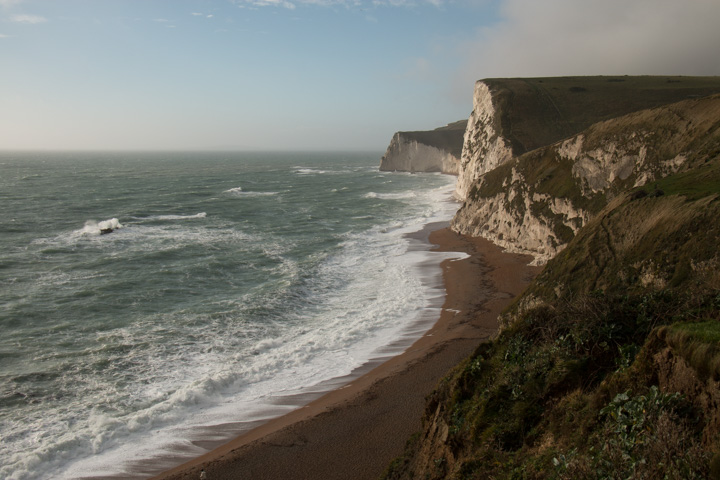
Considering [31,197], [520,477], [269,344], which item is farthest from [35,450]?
[31,197]

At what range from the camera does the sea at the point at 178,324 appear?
14969mm

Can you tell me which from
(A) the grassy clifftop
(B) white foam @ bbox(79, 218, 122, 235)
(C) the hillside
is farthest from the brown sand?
(B) white foam @ bbox(79, 218, 122, 235)

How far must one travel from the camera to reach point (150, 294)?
28031 millimetres

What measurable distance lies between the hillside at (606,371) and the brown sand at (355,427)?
9.91 feet

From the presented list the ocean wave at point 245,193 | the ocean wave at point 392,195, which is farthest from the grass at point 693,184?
the ocean wave at point 245,193

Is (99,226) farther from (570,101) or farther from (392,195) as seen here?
(570,101)

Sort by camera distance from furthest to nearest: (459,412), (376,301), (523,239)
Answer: (523,239) < (376,301) < (459,412)

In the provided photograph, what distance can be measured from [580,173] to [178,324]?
2800 cm

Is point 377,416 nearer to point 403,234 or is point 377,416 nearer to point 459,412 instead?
point 459,412

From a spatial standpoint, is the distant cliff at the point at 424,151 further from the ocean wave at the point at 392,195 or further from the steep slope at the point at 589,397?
the steep slope at the point at 589,397

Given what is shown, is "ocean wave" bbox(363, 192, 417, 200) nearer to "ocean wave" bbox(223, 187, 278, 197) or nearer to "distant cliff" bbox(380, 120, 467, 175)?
"ocean wave" bbox(223, 187, 278, 197)

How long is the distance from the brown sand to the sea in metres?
1.02

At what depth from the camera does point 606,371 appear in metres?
7.40

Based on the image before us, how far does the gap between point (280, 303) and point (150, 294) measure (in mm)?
8047
